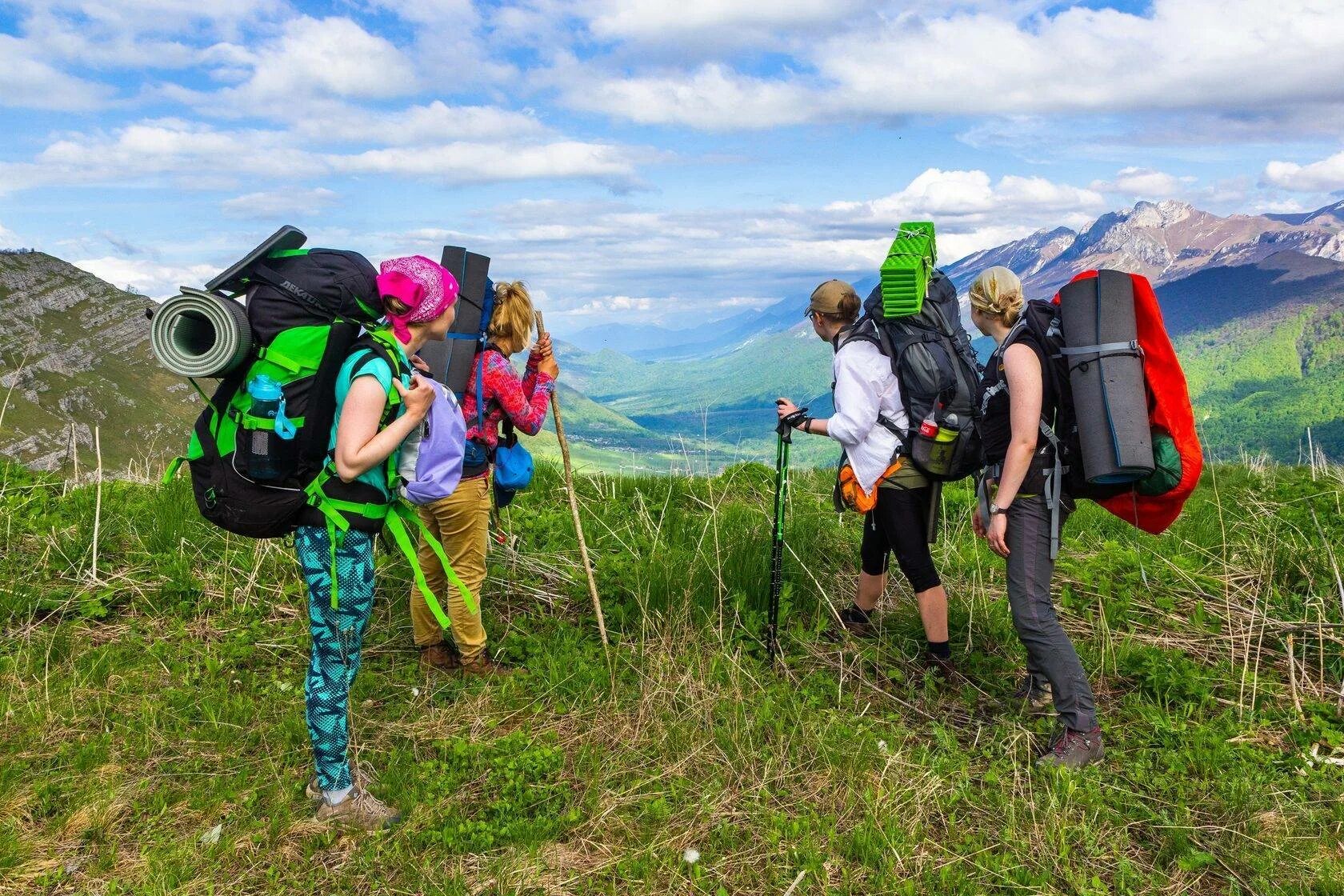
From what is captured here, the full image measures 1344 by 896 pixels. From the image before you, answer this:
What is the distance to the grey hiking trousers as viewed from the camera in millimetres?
4578

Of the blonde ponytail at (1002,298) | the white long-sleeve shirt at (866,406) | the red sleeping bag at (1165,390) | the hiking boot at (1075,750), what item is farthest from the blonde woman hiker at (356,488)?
the hiking boot at (1075,750)

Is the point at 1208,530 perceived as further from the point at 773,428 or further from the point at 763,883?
the point at 763,883

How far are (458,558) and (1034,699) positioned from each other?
3.67 meters

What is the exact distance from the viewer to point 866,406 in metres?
5.04

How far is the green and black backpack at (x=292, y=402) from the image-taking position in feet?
11.7

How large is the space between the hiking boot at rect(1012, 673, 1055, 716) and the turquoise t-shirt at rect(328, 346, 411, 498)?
3.88m

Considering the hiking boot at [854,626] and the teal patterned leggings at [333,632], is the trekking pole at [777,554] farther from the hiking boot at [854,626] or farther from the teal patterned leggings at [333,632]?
the teal patterned leggings at [333,632]

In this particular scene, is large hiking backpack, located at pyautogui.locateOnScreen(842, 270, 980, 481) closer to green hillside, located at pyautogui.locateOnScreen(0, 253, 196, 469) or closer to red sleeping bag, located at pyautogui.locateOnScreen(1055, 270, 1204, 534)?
red sleeping bag, located at pyautogui.locateOnScreen(1055, 270, 1204, 534)

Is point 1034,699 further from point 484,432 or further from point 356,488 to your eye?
point 356,488

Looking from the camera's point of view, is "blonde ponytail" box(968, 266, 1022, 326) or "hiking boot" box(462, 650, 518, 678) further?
"hiking boot" box(462, 650, 518, 678)

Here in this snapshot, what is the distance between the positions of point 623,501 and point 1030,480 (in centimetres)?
467

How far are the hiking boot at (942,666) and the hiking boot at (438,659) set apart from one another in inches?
123

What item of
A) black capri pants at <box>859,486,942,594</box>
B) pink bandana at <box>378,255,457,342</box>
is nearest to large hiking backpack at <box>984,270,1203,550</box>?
black capri pants at <box>859,486,942,594</box>

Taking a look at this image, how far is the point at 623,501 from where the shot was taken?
27.9 feet
